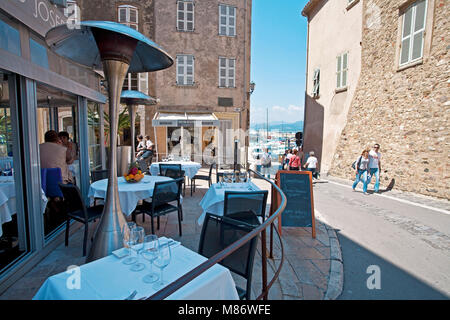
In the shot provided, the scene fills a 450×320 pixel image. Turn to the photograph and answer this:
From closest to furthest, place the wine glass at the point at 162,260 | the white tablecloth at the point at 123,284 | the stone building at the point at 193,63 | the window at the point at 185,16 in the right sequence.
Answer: the white tablecloth at the point at 123,284
the wine glass at the point at 162,260
the stone building at the point at 193,63
the window at the point at 185,16

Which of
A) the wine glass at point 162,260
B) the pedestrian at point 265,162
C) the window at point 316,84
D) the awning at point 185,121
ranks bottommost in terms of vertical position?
the pedestrian at point 265,162

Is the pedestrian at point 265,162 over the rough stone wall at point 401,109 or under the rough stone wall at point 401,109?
under

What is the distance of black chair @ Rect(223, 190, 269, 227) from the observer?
3504mm

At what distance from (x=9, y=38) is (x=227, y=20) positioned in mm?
13942

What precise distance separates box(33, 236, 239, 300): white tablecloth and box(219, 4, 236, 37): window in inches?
608

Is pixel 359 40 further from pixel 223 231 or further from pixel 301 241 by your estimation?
pixel 223 231

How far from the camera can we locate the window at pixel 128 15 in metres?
14.0

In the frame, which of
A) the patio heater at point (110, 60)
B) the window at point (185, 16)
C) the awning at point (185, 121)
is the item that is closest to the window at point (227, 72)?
the window at point (185, 16)

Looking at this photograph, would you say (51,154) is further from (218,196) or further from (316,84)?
(316,84)

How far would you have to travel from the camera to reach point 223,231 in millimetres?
2295

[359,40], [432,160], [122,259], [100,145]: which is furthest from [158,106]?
[122,259]

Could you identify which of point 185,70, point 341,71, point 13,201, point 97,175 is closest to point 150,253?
point 13,201

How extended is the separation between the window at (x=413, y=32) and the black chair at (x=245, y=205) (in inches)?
338

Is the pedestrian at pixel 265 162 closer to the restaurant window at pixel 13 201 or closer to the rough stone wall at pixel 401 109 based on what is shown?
the rough stone wall at pixel 401 109
